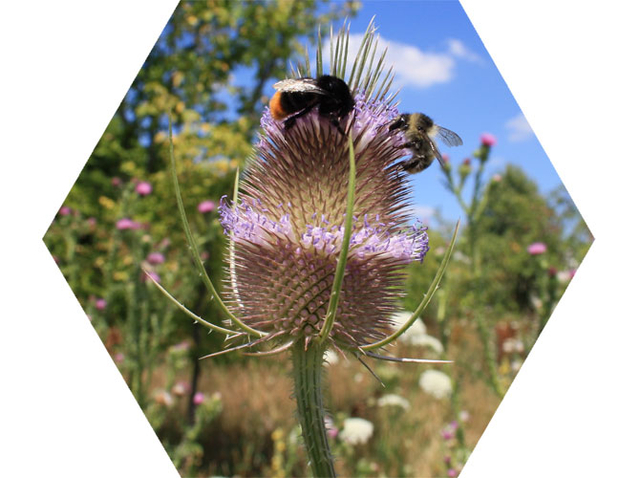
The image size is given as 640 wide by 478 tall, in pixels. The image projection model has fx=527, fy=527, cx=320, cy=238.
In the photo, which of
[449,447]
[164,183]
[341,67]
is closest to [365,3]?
[341,67]

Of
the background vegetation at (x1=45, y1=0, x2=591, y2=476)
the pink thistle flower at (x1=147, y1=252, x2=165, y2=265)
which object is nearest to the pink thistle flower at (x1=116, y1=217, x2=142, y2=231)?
the background vegetation at (x1=45, y1=0, x2=591, y2=476)

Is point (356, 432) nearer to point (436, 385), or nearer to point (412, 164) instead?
point (436, 385)

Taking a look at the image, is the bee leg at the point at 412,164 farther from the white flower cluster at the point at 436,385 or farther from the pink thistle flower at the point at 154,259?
the white flower cluster at the point at 436,385

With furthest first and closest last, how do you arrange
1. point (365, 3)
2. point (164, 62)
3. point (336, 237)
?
1. point (164, 62)
2. point (365, 3)
3. point (336, 237)

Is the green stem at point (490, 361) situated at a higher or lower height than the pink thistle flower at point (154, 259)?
higher

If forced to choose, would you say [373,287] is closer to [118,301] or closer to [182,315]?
[118,301]

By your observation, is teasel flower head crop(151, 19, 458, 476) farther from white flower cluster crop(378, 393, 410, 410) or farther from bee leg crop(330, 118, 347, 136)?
white flower cluster crop(378, 393, 410, 410)

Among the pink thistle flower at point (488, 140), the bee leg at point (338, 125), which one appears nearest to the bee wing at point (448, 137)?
the bee leg at point (338, 125)
